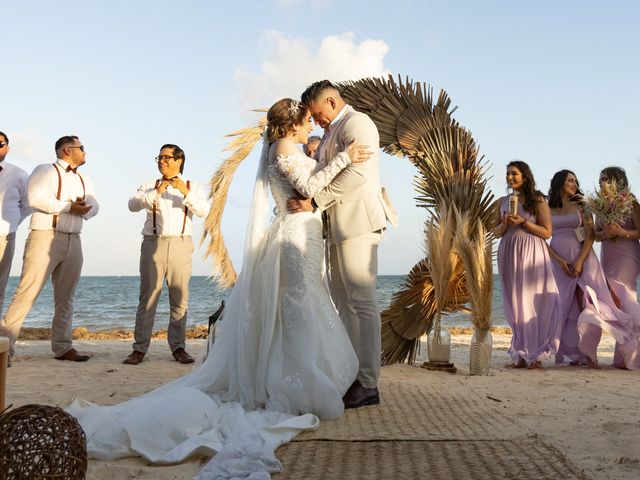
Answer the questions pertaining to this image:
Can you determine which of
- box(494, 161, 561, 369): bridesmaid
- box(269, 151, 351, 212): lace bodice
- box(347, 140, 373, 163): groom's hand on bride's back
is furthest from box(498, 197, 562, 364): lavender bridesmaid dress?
box(269, 151, 351, 212): lace bodice

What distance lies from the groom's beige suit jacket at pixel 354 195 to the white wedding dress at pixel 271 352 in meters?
0.12

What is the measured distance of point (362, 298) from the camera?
14.0 ft

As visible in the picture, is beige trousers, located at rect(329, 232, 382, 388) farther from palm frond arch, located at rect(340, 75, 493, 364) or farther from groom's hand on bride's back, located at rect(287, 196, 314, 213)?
→ palm frond arch, located at rect(340, 75, 493, 364)

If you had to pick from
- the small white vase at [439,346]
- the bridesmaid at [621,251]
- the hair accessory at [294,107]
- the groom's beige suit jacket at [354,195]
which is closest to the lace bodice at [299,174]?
the groom's beige suit jacket at [354,195]

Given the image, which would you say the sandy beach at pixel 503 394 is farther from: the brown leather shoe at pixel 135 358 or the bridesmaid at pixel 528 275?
the bridesmaid at pixel 528 275

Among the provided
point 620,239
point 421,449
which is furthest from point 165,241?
point 620,239

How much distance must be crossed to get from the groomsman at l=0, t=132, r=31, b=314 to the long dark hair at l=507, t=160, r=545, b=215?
4.87 m

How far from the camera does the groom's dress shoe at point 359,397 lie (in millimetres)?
4121

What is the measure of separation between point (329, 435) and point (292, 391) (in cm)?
50

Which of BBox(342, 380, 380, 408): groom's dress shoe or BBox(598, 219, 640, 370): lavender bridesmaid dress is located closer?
BBox(342, 380, 380, 408): groom's dress shoe


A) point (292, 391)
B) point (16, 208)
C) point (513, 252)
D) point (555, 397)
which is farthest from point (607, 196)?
point (16, 208)

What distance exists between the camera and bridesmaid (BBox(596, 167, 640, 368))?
6512 mm

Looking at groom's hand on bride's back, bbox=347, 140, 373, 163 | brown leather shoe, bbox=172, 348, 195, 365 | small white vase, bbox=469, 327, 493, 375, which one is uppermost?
groom's hand on bride's back, bbox=347, 140, 373, 163

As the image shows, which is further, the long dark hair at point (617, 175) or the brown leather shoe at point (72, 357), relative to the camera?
the long dark hair at point (617, 175)
